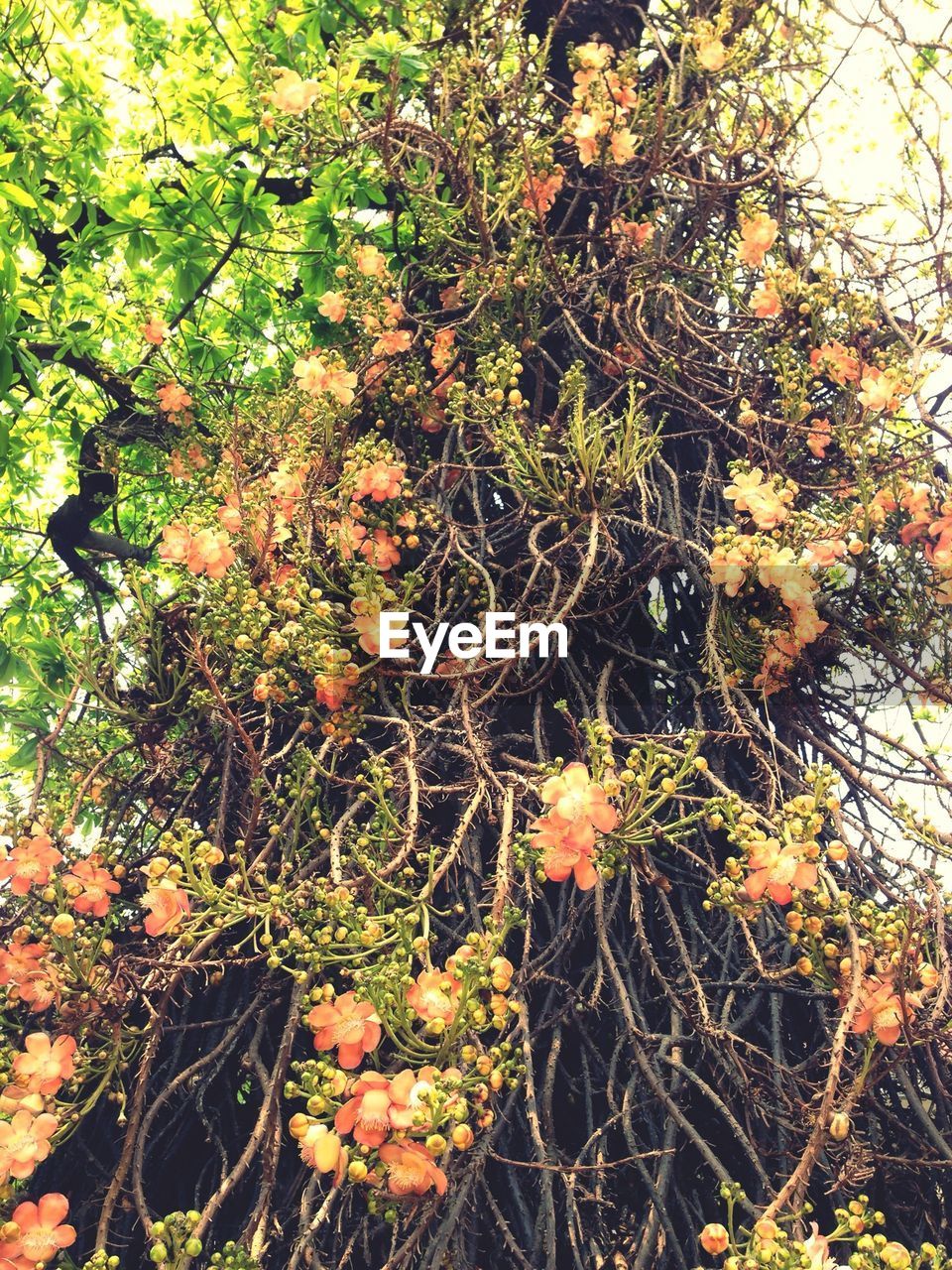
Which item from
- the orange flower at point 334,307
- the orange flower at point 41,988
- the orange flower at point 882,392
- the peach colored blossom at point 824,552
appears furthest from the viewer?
the orange flower at point 334,307

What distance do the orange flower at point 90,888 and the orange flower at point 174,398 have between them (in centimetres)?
154

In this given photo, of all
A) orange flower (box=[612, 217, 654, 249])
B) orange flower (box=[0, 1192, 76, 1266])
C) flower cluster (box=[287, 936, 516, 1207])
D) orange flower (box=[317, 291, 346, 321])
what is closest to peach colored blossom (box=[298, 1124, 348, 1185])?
flower cluster (box=[287, 936, 516, 1207])

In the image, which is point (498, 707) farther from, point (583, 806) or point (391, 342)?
point (391, 342)

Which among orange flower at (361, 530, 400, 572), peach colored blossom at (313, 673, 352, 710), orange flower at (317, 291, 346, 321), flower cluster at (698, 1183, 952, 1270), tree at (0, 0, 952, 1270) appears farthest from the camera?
orange flower at (317, 291, 346, 321)

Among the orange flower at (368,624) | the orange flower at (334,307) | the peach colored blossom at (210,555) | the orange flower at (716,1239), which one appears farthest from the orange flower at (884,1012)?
the orange flower at (334,307)

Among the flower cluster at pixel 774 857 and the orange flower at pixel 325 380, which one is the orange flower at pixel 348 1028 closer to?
the flower cluster at pixel 774 857

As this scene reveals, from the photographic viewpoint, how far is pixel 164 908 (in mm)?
1467

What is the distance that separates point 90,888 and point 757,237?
208 centimetres

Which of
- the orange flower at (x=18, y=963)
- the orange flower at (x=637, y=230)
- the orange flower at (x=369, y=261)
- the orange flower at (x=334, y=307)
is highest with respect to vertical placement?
the orange flower at (x=637, y=230)

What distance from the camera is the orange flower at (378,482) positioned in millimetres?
2027

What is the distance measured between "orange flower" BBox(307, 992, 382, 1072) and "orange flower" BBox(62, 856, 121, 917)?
0.66 m

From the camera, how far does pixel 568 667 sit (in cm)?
189

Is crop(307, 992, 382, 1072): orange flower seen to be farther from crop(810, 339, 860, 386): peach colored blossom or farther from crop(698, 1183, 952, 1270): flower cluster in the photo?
crop(810, 339, 860, 386): peach colored blossom

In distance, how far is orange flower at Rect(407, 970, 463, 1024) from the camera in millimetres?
1219
